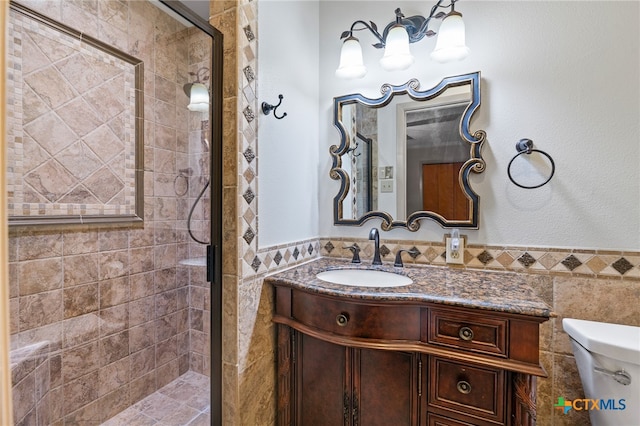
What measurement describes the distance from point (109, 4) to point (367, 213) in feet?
5.29

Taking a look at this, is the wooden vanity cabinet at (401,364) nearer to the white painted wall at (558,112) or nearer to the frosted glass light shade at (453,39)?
the white painted wall at (558,112)

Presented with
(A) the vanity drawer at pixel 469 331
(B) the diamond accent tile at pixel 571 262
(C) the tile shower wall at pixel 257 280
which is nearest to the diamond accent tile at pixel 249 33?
(C) the tile shower wall at pixel 257 280

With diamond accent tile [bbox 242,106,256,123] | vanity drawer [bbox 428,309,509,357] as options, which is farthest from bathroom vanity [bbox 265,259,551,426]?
diamond accent tile [bbox 242,106,256,123]

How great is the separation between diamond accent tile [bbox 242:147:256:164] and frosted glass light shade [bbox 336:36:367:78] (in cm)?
77

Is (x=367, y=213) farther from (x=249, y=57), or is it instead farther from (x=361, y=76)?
(x=249, y=57)

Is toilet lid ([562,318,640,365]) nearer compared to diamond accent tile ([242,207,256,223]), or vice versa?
toilet lid ([562,318,640,365])

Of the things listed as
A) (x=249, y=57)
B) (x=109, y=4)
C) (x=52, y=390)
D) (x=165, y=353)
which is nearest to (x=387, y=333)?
(x=165, y=353)

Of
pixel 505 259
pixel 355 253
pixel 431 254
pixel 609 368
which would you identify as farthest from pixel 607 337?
pixel 355 253

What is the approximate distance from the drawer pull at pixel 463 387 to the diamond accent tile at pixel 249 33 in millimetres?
1584

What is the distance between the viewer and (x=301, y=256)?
160 centimetres

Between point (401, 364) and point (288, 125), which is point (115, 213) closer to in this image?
point (288, 125)

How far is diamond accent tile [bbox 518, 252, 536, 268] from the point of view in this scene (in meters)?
1.33

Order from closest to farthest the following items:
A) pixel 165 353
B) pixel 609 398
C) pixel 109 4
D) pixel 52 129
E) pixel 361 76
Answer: pixel 609 398 < pixel 52 129 < pixel 109 4 < pixel 165 353 < pixel 361 76

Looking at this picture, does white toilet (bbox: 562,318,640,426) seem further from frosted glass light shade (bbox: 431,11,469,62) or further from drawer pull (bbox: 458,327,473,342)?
frosted glass light shade (bbox: 431,11,469,62)
